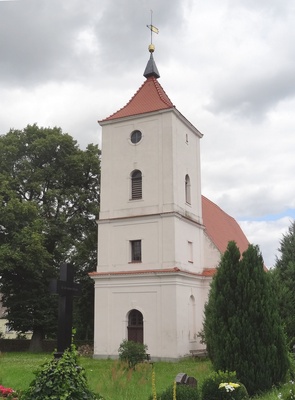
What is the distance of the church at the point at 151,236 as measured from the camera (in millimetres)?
24328

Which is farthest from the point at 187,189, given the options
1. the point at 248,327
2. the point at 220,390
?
the point at 220,390

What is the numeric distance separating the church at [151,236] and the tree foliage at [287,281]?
572cm

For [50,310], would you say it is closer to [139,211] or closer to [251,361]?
[139,211]

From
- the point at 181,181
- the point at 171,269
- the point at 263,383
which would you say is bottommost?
the point at 263,383

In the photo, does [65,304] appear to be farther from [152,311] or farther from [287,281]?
[152,311]

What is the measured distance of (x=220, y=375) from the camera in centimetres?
1009

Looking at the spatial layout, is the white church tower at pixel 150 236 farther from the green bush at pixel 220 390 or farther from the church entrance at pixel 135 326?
the green bush at pixel 220 390

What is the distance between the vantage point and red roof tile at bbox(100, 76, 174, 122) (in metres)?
27.1

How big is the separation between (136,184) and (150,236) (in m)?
3.01

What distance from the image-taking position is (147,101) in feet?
91.4

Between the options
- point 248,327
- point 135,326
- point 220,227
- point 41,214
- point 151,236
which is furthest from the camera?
point 220,227

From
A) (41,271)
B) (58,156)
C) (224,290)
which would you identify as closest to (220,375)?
(224,290)

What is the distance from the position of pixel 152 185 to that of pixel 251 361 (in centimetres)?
1461

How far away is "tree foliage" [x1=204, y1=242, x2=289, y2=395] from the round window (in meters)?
Result: 14.4
